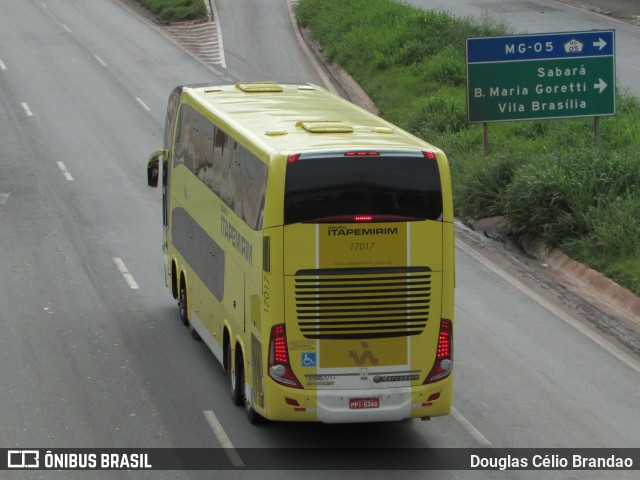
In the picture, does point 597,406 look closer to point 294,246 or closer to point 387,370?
point 387,370

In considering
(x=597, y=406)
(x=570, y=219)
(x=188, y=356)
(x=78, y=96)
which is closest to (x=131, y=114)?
(x=78, y=96)

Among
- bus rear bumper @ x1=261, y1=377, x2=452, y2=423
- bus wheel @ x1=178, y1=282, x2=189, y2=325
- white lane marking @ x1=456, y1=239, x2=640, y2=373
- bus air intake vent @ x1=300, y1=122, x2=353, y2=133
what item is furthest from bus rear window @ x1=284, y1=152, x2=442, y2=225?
bus wheel @ x1=178, y1=282, x2=189, y2=325

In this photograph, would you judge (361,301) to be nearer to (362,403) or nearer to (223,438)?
(362,403)

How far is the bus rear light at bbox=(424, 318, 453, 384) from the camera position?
13984mm

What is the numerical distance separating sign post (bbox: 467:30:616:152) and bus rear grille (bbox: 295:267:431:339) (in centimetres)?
1342

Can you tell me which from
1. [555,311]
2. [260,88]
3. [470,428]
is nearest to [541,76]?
[555,311]

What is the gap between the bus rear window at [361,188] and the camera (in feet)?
44.3

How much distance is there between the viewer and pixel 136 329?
62.0ft

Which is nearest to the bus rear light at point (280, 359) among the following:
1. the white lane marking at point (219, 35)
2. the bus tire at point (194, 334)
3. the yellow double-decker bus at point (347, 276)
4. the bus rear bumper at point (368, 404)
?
the yellow double-decker bus at point (347, 276)

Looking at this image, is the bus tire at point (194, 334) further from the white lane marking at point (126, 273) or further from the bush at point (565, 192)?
the bush at point (565, 192)

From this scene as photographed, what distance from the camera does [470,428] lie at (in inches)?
594

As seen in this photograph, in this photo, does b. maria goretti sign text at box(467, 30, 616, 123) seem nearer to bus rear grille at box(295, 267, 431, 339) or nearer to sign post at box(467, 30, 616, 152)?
sign post at box(467, 30, 616, 152)

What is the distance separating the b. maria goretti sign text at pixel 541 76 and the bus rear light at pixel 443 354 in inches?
520

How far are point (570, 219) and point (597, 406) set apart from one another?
24.6ft
